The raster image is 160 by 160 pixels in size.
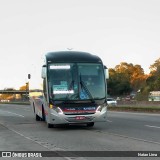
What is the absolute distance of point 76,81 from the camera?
18.2m

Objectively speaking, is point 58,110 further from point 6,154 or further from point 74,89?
point 6,154

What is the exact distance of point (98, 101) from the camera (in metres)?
18.0

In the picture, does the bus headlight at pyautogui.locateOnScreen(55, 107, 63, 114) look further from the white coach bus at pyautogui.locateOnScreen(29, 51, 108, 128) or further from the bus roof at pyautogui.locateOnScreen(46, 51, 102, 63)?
the bus roof at pyautogui.locateOnScreen(46, 51, 102, 63)

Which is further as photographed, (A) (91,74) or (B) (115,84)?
(B) (115,84)

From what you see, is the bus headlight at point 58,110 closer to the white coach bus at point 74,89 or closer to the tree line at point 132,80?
the white coach bus at point 74,89

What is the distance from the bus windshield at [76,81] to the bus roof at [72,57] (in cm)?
22

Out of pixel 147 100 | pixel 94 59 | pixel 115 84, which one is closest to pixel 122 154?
pixel 94 59

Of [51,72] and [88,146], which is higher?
[51,72]

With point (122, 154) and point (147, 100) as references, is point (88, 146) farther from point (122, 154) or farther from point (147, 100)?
point (147, 100)

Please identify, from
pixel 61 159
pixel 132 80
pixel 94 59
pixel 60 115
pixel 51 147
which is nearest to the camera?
pixel 61 159

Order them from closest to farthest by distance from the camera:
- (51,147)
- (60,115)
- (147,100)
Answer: (51,147)
(60,115)
(147,100)

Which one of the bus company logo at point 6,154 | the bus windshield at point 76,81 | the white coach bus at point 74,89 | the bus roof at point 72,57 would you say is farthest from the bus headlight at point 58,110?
the bus company logo at point 6,154

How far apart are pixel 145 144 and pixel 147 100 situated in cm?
3820

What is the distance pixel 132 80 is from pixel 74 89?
5847 inches
